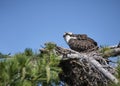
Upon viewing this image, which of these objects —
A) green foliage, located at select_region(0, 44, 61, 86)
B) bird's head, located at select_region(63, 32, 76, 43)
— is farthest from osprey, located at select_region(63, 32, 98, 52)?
green foliage, located at select_region(0, 44, 61, 86)

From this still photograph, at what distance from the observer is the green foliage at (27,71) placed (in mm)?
5059

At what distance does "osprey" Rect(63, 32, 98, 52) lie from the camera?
7.80 m

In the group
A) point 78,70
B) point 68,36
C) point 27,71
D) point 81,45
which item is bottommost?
point 27,71

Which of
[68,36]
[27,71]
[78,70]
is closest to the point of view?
[27,71]

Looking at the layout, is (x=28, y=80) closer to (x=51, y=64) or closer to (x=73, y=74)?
(x=51, y=64)

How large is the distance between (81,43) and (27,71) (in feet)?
9.49

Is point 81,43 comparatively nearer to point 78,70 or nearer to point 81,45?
point 81,45

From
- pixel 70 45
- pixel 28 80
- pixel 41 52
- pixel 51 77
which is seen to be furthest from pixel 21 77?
pixel 70 45

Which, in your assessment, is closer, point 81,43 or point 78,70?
point 78,70

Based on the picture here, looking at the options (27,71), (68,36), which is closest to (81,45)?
(68,36)

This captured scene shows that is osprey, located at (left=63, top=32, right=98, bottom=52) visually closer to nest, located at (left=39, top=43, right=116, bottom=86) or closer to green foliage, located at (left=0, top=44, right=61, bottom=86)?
nest, located at (left=39, top=43, right=116, bottom=86)

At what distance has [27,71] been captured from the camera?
5.32 m

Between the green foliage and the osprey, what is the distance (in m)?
2.19

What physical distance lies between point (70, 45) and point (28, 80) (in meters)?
3.06
